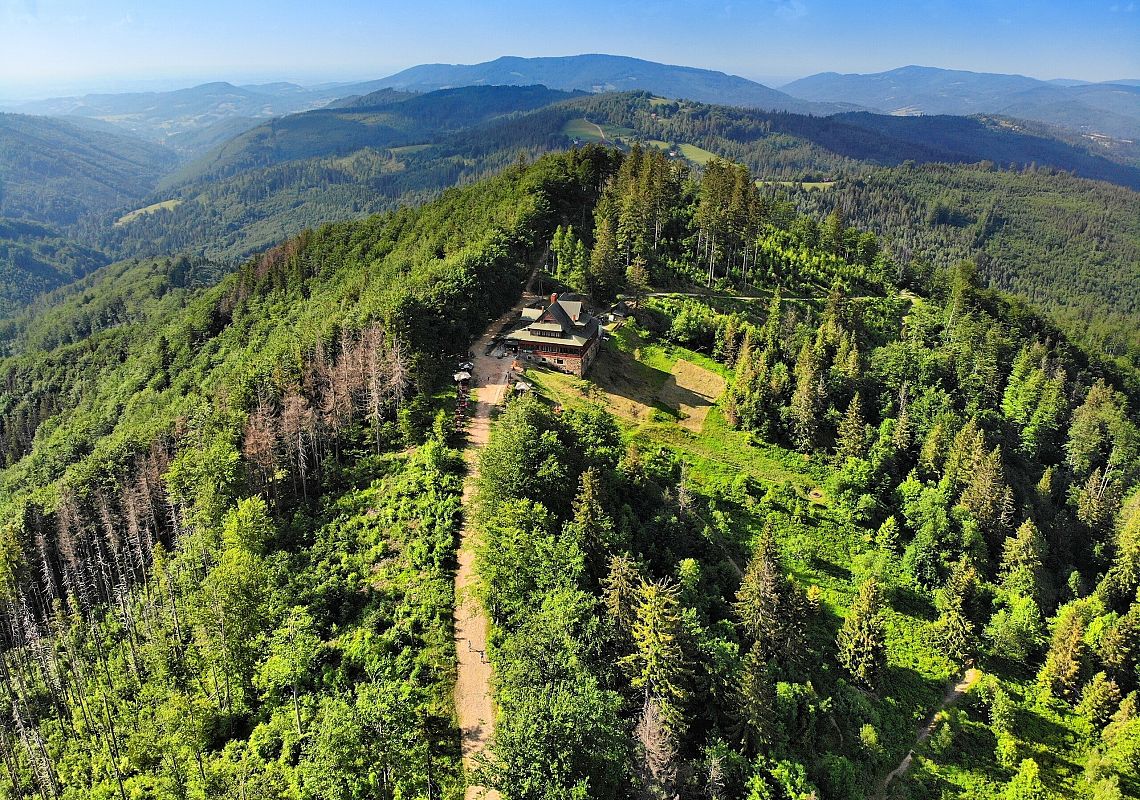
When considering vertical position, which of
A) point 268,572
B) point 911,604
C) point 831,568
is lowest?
point 911,604

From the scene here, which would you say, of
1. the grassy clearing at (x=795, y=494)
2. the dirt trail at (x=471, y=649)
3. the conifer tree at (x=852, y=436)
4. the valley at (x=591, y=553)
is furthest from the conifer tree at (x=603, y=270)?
the conifer tree at (x=852, y=436)

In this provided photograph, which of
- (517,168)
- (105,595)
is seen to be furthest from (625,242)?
(105,595)

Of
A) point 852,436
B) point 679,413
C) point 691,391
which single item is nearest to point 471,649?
point 679,413

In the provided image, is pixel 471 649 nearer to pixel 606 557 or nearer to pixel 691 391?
pixel 606 557

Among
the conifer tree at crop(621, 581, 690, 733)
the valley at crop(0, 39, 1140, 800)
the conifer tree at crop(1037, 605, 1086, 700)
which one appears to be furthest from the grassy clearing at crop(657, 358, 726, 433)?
the conifer tree at crop(621, 581, 690, 733)

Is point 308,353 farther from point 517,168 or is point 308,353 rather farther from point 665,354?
point 517,168
